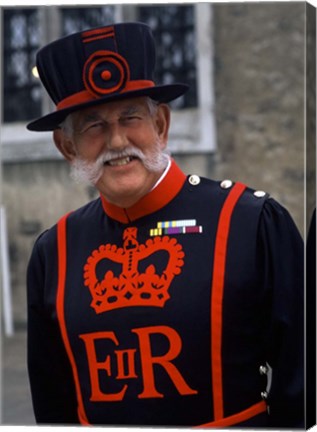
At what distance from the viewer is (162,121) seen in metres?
1.70

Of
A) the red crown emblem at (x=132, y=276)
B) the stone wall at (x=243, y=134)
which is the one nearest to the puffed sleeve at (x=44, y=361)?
the red crown emblem at (x=132, y=276)

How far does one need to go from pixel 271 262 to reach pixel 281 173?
116cm

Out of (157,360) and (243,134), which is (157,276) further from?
(243,134)

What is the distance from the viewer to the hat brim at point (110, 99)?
5.27ft

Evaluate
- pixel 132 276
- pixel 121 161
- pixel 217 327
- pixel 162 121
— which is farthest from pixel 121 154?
pixel 217 327

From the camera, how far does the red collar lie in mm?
1724

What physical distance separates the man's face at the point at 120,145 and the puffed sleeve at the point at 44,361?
26 centimetres

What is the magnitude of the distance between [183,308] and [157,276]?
8 centimetres

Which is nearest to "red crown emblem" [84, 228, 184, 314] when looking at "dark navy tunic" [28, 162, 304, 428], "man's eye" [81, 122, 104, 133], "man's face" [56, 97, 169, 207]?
"dark navy tunic" [28, 162, 304, 428]

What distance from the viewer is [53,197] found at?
2.88 meters

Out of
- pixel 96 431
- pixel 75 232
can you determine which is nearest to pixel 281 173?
pixel 75 232

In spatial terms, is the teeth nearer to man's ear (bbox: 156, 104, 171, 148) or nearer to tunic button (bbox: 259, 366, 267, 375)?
man's ear (bbox: 156, 104, 171, 148)

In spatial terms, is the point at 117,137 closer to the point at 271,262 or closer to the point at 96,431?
the point at 271,262

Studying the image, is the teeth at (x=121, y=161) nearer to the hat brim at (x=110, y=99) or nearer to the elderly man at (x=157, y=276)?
the elderly man at (x=157, y=276)
